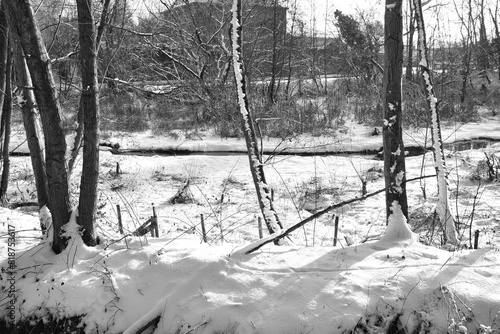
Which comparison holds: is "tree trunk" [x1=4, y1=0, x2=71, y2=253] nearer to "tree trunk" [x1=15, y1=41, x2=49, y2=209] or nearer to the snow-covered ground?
the snow-covered ground

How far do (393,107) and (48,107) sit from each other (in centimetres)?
277

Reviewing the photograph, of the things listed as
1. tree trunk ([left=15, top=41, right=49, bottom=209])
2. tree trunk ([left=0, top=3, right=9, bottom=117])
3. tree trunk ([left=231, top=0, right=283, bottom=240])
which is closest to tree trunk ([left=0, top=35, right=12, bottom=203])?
tree trunk ([left=0, top=3, right=9, bottom=117])

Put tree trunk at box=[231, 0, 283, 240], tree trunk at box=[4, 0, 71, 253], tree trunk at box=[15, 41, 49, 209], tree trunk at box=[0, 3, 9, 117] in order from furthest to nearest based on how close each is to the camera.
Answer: tree trunk at box=[0, 3, 9, 117] → tree trunk at box=[231, 0, 283, 240] → tree trunk at box=[15, 41, 49, 209] → tree trunk at box=[4, 0, 71, 253]

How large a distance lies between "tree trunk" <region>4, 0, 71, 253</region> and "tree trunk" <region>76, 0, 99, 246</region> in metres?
0.16

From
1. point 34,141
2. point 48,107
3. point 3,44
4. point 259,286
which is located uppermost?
point 3,44

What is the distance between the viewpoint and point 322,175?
342 inches

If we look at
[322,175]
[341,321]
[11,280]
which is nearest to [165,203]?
[322,175]

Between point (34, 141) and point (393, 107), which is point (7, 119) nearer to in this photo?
point (34, 141)

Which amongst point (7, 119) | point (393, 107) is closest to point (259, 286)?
point (393, 107)

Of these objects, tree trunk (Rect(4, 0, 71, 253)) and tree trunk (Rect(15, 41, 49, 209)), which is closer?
tree trunk (Rect(4, 0, 71, 253))

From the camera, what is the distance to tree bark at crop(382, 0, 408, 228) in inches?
135

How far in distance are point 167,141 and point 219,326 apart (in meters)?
9.99

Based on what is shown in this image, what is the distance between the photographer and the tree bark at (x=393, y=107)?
3.43m

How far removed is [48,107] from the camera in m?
3.36
